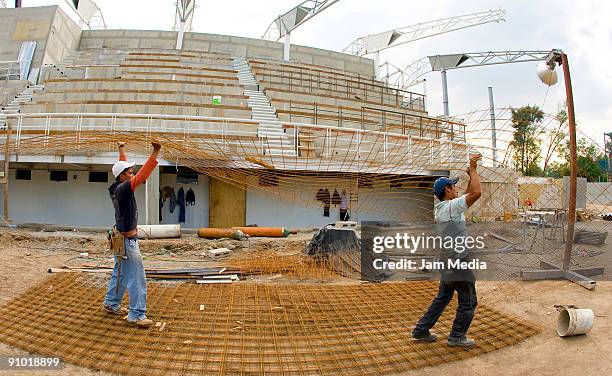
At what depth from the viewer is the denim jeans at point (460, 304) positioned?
11.6 ft

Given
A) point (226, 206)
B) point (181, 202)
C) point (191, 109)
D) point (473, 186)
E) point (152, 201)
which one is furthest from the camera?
point (191, 109)

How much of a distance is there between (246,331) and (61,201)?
1156cm

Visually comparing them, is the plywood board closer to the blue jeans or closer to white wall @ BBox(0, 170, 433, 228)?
white wall @ BBox(0, 170, 433, 228)

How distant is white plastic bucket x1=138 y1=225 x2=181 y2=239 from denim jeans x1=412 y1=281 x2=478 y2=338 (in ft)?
25.0

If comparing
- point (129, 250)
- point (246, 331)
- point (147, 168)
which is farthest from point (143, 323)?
point (147, 168)

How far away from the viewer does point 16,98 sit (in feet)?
56.4

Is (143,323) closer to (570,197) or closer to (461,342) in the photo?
(461,342)

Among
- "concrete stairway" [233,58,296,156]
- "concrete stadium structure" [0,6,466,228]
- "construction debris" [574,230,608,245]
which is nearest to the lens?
"construction debris" [574,230,608,245]

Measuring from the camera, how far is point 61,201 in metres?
13.2

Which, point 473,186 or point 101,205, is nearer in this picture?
point 473,186

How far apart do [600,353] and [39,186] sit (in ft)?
47.9

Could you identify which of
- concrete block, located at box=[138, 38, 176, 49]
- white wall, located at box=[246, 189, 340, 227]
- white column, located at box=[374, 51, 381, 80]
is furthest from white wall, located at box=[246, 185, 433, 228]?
concrete block, located at box=[138, 38, 176, 49]

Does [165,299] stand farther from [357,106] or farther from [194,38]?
[194,38]

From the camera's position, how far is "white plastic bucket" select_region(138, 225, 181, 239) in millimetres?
9800
